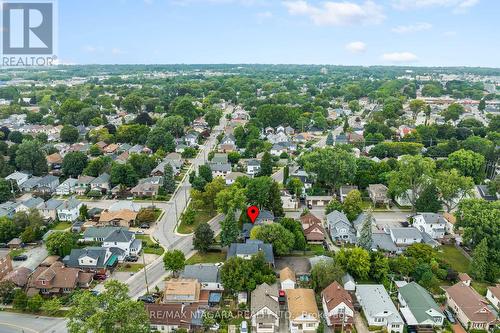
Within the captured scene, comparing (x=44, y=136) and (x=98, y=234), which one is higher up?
(x=44, y=136)

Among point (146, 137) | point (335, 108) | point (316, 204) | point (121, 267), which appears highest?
point (335, 108)

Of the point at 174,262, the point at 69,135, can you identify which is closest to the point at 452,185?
the point at 174,262

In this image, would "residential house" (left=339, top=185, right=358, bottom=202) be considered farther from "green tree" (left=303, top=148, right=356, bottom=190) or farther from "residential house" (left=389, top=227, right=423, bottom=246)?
"residential house" (left=389, top=227, right=423, bottom=246)

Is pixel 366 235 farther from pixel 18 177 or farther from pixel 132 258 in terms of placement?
pixel 18 177

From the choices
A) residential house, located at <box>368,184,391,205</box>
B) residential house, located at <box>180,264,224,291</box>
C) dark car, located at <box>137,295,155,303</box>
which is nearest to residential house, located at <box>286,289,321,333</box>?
residential house, located at <box>180,264,224,291</box>

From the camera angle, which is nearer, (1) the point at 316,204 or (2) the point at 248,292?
(2) the point at 248,292

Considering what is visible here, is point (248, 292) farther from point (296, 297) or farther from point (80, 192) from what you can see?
point (80, 192)

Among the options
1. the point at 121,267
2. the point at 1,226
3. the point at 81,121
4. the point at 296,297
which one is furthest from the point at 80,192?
the point at 81,121

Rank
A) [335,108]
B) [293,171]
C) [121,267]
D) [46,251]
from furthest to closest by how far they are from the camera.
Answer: [335,108]
[293,171]
[46,251]
[121,267]
